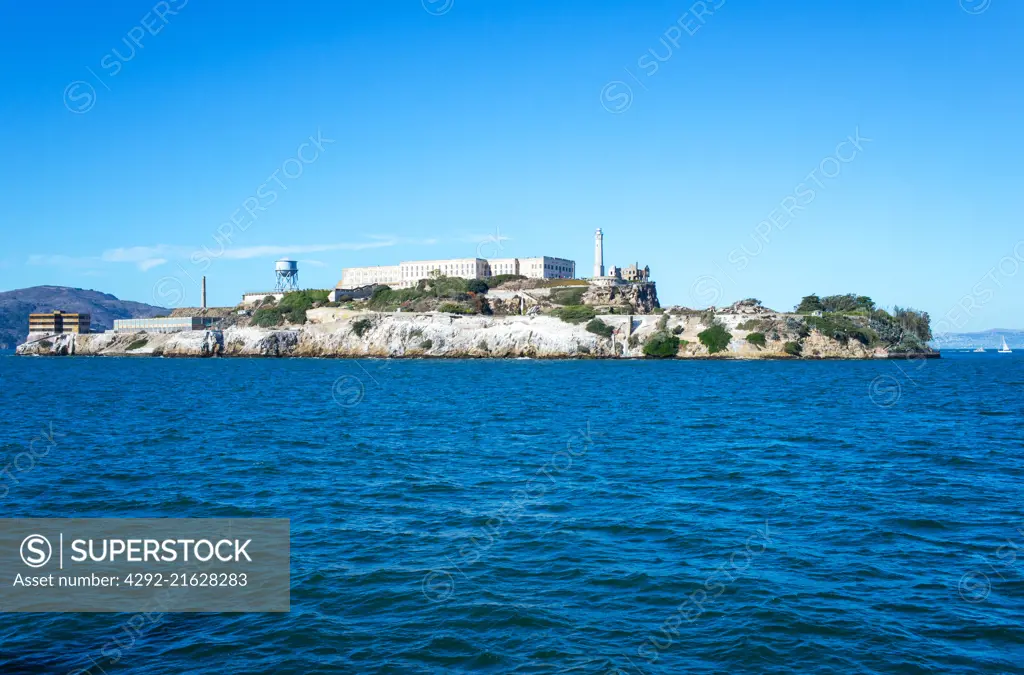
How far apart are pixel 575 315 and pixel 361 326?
3809 centimetres

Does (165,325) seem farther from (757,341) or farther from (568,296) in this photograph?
(757,341)

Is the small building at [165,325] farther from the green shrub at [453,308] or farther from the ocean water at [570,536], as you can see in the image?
the ocean water at [570,536]

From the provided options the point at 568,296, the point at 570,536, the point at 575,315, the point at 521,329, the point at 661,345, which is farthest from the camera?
the point at 568,296

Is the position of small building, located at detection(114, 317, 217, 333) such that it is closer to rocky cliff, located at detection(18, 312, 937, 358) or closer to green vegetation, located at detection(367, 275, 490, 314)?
rocky cliff, located at detection(18, 312, 937, 358)

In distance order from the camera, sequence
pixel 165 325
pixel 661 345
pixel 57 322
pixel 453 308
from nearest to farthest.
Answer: pixel 661 345 < pixel 453 308 < pixel 165 325 < pixel 57 322

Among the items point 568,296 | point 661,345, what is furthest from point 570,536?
point 568,296

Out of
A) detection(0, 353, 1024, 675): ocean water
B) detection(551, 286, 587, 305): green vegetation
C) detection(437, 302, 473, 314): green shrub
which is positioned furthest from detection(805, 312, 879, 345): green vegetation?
detection(0, 353, 1024, 675): ocean water

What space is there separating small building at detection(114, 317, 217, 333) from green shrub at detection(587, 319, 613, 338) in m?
82.3

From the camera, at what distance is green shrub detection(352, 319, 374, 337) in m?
134

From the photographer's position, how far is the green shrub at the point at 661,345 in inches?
4651

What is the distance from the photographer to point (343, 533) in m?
17.7

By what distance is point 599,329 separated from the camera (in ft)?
395

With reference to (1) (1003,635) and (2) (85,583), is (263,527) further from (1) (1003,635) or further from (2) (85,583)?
(1) (1003,635)

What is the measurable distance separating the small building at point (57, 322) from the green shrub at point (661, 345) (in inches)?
5991
